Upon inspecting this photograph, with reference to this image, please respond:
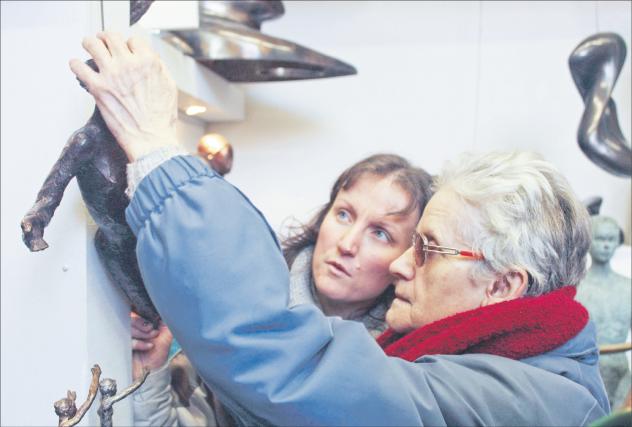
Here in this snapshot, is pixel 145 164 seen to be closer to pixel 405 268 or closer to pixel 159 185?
pixel 159 185

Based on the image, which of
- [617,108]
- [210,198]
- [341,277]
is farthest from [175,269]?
[617,108]

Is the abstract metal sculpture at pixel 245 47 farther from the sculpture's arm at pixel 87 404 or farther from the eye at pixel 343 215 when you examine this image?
the sculpture's arm at pixel 87 404

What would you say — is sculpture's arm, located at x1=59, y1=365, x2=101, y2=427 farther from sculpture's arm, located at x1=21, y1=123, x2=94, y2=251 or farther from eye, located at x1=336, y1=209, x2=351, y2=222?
eye, located at x1=336, y1=209, x2=351, y2=222

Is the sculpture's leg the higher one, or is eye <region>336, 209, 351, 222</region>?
the sculpture's leg

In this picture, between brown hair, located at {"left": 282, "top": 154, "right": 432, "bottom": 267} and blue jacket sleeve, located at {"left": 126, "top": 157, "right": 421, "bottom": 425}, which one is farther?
brown hair, located at {"left": 282, "top": 154, "right": 432, "bottom": 267}

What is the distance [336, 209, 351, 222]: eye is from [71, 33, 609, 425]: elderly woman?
23 centimetres

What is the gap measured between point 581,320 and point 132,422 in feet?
1.64

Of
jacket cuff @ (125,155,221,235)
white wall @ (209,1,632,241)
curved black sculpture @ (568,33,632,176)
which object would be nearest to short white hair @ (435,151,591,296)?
jacket cuff @ (125,155,221,235)

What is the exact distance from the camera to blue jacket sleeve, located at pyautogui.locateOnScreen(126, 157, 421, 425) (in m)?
0.48

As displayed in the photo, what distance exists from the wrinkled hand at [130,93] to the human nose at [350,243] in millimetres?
403

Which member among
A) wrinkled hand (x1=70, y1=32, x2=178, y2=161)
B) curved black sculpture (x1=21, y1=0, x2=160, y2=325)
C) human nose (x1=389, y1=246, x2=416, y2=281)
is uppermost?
wrinkled hand (x1=70, y1=32, x2=178, y2=161)

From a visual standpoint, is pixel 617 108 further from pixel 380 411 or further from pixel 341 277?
pixel 380 411

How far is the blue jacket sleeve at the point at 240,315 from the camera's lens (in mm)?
482

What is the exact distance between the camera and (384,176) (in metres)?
0.94
